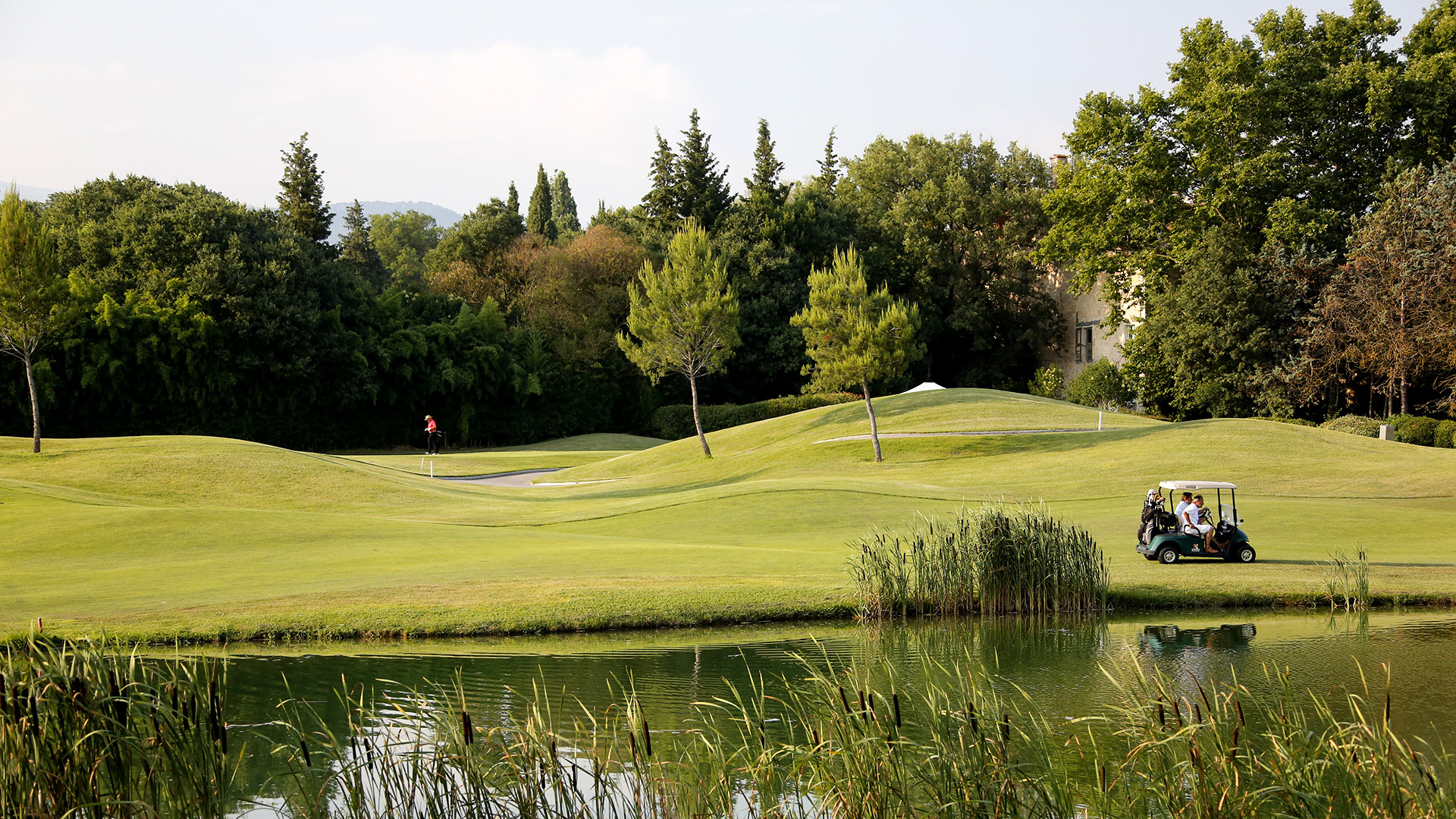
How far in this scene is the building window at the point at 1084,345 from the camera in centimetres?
5806

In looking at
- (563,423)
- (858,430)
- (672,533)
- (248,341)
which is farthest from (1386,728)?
(563,423)

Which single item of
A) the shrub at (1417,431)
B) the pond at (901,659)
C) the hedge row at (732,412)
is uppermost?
the hedge row at (732,412)

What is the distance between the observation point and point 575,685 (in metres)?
9.38

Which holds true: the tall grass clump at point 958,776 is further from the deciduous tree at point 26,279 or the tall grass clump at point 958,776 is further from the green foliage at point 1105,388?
the green foliage at point 1105,388

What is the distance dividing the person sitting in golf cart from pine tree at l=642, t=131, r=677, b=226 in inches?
1757

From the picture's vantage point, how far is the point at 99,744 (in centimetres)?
521

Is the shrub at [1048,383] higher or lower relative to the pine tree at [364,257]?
lower

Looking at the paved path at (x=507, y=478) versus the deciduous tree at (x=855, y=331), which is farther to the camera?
the paved path at (x=507, y=478)

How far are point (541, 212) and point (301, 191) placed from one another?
67.0 ft

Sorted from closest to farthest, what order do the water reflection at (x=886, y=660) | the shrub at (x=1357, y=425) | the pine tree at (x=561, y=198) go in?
1. the water reflection at (x=886, y=660)
2. the shrub at (x=1357, y=425)
3. the pine tree at (x=561, y=198)

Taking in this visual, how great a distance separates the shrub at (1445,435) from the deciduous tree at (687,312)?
23.8m

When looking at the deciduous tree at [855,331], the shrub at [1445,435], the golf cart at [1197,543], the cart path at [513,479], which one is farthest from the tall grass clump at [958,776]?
the shrub at [1445,435]

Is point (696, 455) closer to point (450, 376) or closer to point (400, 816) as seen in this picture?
point (450, 376)

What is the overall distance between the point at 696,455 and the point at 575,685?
94.2 feet
